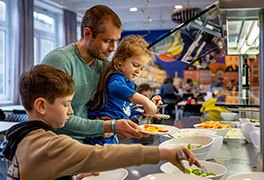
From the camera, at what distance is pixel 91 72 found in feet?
4.73

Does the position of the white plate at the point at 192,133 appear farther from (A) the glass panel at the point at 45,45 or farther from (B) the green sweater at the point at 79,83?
(A) the glass panel at the point at 45,45

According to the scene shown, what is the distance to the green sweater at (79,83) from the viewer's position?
1254 millimetres

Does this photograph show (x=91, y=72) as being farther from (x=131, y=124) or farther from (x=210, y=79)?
(x=210, y=79)

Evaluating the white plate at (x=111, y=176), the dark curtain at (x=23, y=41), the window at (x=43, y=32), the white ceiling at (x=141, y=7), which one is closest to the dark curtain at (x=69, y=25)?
the white ceiling at (x=141, y=7)

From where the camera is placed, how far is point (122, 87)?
56.8 inches

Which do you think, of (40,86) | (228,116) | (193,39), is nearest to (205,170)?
(40,86)

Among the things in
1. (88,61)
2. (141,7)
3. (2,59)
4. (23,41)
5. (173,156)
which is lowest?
(173,156)

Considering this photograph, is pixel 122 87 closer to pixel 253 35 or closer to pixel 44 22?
pixel 253 35

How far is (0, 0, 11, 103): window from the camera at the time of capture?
581cm

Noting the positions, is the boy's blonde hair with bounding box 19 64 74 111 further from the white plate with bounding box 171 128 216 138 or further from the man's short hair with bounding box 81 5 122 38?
the white plate with bounding box 171 128 216 138

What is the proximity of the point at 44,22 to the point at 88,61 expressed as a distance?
20.8 feet

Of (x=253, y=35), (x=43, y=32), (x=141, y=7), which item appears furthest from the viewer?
(x=141, y=7)

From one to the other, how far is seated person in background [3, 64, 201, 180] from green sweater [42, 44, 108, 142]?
28cm

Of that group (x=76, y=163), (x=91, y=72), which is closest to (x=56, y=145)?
(x=76, y=163)
